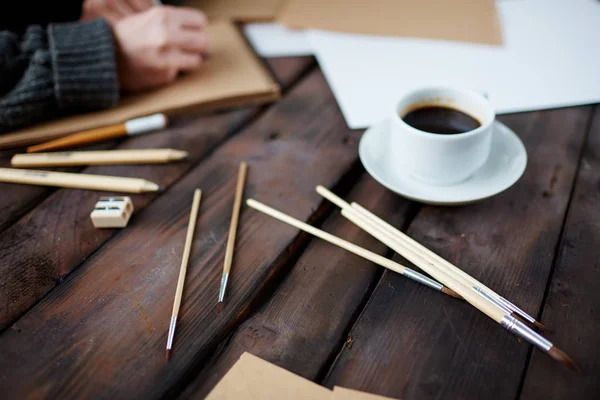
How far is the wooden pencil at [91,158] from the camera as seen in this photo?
0.69 metres

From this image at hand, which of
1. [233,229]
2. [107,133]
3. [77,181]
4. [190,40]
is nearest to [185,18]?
[190,40]

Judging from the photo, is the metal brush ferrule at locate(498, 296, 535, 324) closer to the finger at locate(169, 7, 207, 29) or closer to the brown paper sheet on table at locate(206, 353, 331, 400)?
→ the brown paper sheet on table at locate(206, 353, 331, 400)

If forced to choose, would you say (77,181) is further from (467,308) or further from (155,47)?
(467,308)

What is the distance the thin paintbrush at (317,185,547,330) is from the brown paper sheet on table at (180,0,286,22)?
0.57 meters

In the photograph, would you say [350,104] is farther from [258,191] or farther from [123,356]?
[123,356]

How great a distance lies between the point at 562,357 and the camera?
1.34 ft

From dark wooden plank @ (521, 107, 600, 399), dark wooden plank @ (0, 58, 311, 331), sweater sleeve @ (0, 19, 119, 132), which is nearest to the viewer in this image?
dark wooden plank @ (521, 107, 600, 399)

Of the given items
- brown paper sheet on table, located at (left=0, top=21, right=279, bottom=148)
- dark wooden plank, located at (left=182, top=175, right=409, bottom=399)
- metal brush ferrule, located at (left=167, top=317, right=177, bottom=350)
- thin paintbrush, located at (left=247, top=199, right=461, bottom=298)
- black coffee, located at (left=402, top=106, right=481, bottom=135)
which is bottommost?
dark wooden plank, located at (left=182, top=175, right=409, bottom=399)

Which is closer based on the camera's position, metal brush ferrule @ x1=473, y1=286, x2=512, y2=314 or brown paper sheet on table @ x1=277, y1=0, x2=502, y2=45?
metal brush ferrule @ x1=473, y1=286, x2=512, y2=314

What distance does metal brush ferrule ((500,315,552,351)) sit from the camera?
42 cm

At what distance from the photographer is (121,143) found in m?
0.75

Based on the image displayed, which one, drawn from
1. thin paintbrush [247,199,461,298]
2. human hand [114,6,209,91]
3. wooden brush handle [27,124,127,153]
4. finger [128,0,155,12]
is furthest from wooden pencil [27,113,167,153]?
finger [128,0,155,12]

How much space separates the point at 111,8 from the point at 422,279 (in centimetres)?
86

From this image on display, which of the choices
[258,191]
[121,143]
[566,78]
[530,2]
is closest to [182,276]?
[258,191]
